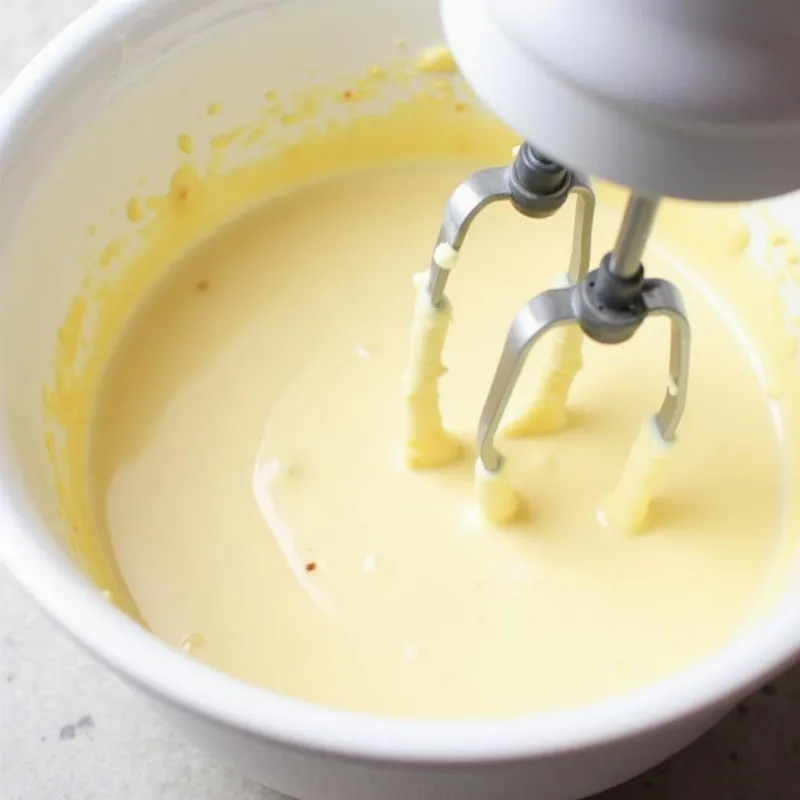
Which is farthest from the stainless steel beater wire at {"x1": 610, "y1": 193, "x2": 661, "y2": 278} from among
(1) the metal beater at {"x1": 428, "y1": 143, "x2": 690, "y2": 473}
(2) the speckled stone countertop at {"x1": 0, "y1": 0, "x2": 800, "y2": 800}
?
(2) the speckled stone countertop at {"x1": 0, "y1": 0, "x2": 800, "y2": 800}

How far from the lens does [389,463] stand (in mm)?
786

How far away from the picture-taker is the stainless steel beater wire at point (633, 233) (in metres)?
0.50

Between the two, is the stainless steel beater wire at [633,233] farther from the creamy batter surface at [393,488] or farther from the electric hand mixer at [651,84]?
the creamy batter surface at [393,488]

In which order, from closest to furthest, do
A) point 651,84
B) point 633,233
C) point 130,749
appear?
1. point 651,84
2. point 633,233
3. point 130,749

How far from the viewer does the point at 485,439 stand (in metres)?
0.68

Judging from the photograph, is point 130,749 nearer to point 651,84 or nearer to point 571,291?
point 571,291

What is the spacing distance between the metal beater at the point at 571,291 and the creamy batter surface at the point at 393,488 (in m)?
0.10

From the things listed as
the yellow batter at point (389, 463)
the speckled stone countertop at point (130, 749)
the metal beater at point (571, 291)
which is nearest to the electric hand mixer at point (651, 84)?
the metal beater at point (571, 291)

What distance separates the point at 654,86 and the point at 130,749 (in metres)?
0.57

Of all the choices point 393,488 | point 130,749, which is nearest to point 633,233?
point 393,488

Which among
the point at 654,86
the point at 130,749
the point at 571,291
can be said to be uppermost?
the point at 654,86

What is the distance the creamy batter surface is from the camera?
707 mm

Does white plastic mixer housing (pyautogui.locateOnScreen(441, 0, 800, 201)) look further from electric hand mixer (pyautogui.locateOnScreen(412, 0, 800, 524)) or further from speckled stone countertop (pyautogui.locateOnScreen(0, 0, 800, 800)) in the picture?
speckled stone countertop (pyautogui.locateOnScreen(0, 0, 800, 800))

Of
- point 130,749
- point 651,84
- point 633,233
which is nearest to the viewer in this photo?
point 651,84
